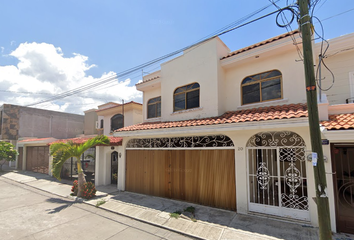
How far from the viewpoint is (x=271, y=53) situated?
7.37m

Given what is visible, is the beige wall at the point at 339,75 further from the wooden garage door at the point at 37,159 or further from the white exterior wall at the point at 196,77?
the wooden garage door at the point at 37,159

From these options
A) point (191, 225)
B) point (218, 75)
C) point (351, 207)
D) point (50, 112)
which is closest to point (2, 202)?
point (191, 225)

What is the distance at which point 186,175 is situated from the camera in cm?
775

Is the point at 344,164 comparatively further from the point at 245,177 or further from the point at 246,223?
the point at 246,223

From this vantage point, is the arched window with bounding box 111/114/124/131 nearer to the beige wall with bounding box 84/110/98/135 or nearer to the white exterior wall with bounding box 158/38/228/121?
the white exterior wall with bounding box 158/38/228/121

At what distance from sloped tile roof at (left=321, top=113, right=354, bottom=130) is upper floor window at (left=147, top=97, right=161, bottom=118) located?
8.08 m

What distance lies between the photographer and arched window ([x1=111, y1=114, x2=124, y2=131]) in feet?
50.7

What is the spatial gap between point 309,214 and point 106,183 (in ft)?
33.9

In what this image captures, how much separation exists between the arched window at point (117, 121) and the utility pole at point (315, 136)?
13787mm

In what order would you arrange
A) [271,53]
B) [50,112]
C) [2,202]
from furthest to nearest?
[50,112], [2,202], [271,53]

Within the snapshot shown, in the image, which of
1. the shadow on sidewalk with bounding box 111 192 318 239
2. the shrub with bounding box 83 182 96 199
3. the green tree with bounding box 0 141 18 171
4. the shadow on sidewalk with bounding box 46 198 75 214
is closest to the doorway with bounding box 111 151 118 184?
the shrub with bounding box 83 182 96 199

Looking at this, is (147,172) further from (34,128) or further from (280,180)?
(34,128)

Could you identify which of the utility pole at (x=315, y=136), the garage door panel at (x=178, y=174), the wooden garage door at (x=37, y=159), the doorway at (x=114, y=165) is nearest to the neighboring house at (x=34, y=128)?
the wooden garage door at (x=37, y=159)

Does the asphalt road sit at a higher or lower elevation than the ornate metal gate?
lower
